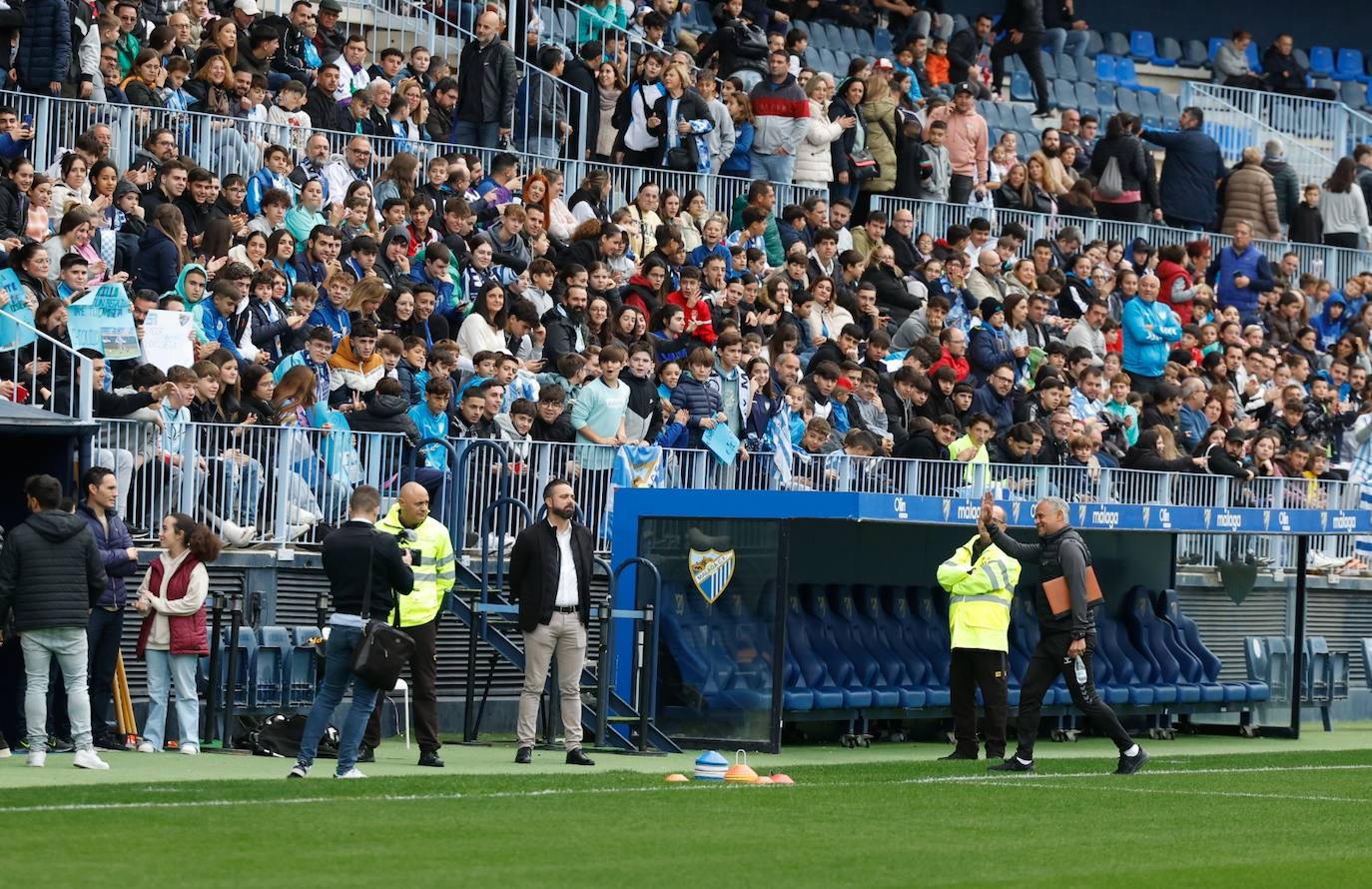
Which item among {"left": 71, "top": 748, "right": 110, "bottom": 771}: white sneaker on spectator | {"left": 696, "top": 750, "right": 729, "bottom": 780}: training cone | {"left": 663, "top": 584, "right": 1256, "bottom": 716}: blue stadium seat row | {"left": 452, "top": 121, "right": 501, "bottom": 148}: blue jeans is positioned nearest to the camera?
{"left": 71, "top": 748, "right": 110, "bottom": 771}: white sneaker on spectator

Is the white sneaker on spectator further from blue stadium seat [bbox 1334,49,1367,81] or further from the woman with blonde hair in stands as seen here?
blue stadium seat [bbox 1334,49,1367,81]

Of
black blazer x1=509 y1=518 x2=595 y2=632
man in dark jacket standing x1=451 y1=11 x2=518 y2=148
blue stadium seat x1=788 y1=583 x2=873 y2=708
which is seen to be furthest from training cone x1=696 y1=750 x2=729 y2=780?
man in dark jacket standing x1=451 y1=11 x2=518 y2=148

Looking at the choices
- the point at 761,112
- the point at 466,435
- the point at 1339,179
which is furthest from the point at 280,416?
the point at 1339,179

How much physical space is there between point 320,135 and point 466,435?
3.40 metres

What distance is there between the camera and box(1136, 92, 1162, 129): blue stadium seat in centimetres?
3759

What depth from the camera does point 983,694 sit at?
19.0m

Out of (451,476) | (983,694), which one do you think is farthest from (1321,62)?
(451,476)

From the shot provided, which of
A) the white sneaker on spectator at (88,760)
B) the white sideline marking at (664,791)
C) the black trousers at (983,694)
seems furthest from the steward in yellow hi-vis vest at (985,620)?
the white sneaker on spectator at (88,760)

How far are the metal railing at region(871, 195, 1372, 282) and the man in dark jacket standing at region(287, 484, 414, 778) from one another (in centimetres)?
1370

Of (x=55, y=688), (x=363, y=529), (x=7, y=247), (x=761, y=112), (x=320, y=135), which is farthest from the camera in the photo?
(x=761, y=112)

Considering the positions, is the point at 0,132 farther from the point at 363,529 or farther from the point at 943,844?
the point at 943,844

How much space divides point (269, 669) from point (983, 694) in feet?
17.7

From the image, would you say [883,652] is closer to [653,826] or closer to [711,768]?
[711,768]

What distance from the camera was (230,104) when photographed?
2244 cm
